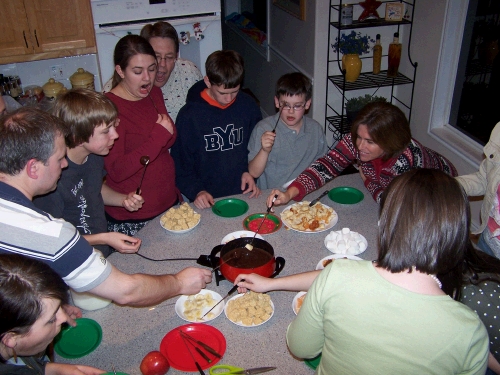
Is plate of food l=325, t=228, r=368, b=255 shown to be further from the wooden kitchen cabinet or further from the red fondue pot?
the wooden kitchen cabinet

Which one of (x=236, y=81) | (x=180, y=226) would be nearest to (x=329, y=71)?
(x=236, y=81)

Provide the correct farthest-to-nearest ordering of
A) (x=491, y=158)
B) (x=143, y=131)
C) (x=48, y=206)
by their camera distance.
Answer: (x=143, y=131), (x=491, y=158), (x=48, y=206)

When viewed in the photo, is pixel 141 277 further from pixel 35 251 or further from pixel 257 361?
pixel 257 361

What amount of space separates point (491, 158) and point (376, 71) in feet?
6.62

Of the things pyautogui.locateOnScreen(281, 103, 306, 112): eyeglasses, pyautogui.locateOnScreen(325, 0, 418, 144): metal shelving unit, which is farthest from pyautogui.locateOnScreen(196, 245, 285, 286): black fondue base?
pyautogui.locateOnScreen(325, 0, 418, 144): metal shelving unit

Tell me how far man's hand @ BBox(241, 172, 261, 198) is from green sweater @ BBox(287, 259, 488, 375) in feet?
3.91

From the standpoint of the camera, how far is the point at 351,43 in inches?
142

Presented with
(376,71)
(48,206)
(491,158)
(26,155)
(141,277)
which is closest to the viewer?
(26,155)

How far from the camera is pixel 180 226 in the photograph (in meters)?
1.91

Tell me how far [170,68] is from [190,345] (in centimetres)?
165

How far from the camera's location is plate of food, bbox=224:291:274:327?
1.44 meters

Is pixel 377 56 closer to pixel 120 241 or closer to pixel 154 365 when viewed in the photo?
pixel 120 241

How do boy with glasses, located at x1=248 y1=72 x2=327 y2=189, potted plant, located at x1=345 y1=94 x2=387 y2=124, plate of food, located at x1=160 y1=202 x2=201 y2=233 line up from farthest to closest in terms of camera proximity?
potted plant, located at x1=345 y1=94 x2=387 y2=124 < boy with glasses, located at x1=248 y1=72 x2=327 y2=189 < plate of food, located at x1=160 y1=202 x2=201 y2=233

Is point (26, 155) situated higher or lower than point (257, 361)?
higher
